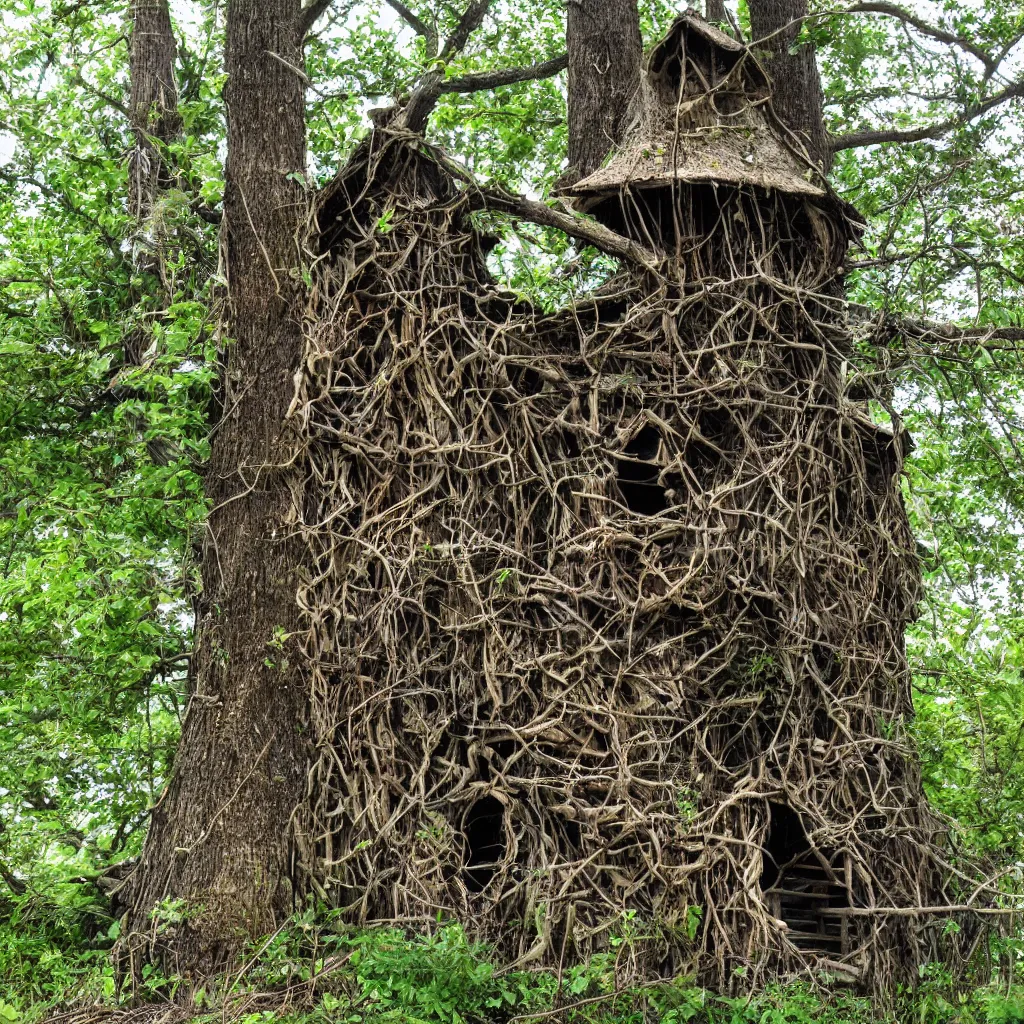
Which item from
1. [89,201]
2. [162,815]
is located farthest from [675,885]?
[89,201]

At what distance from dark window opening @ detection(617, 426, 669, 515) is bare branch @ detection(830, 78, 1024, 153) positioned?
3.88 metres

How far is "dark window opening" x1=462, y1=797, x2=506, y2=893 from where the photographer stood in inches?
262

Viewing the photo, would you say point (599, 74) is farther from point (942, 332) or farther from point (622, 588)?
point (622, 588)

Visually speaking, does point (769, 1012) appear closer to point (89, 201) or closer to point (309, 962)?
point (309, 962)

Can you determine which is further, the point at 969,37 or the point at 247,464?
the point at 969,37

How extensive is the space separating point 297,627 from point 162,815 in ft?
4.66

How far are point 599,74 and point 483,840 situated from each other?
6049 mm

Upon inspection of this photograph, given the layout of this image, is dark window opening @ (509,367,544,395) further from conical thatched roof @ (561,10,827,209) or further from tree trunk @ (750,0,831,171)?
tree trunk @ (750,0,831,171)

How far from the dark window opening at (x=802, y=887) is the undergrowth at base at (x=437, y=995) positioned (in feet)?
1.48

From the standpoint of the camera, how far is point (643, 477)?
24.3ft

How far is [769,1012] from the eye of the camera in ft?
19.0

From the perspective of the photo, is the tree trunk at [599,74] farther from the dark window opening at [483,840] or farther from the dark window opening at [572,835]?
the dark window opening at [572,835]

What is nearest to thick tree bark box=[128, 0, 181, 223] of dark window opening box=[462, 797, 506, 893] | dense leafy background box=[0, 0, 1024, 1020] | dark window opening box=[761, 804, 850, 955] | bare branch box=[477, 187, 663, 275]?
dense leafy background box=[0, 0, 1024, 1020]

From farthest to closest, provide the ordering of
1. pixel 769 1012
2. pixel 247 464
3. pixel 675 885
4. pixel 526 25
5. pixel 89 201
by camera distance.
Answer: pixel 526 25
pixel 89 201
pixel 247 464
pixel 675 885
pixel 769 1012
